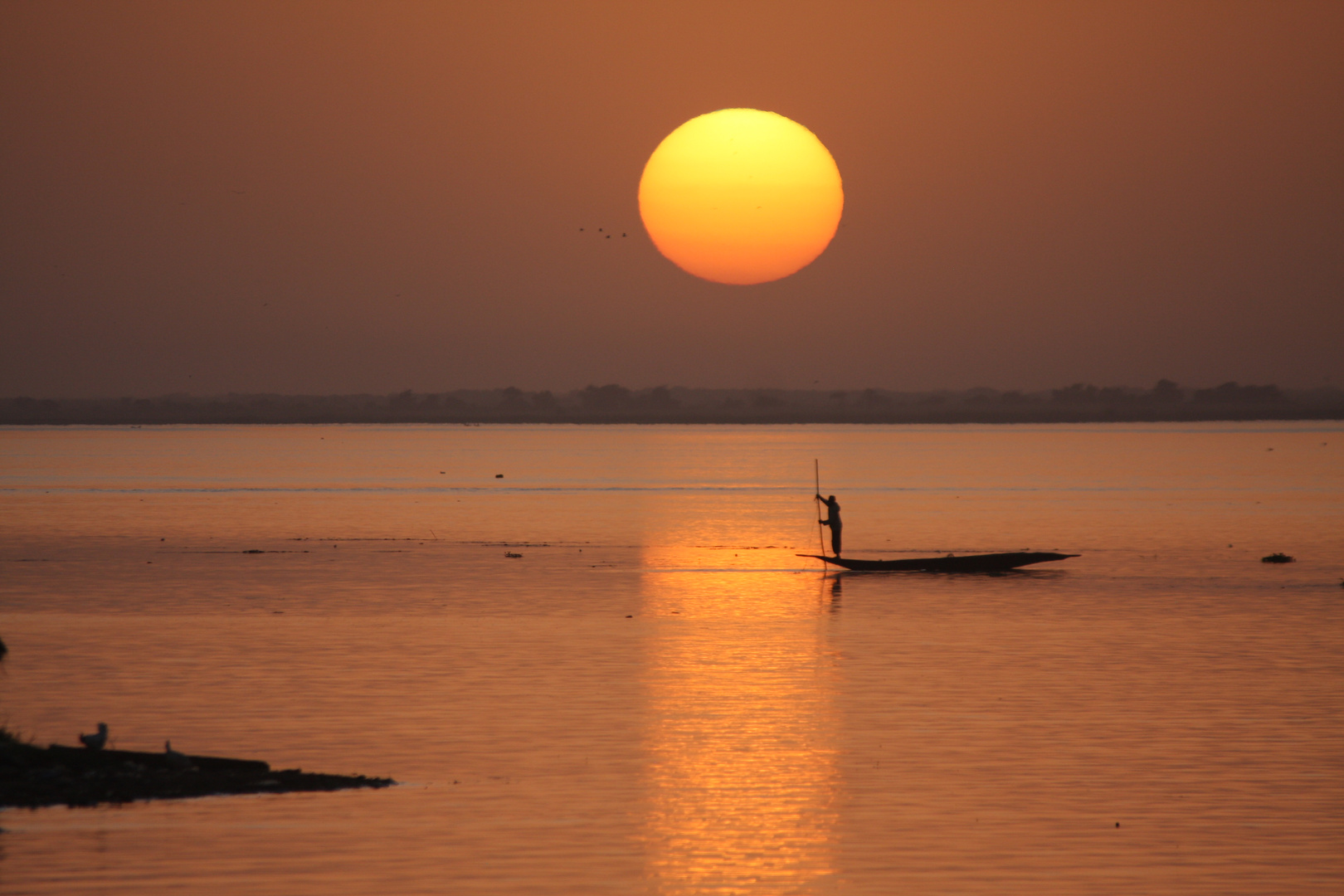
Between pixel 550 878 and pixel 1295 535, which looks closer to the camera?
pixel 550 878

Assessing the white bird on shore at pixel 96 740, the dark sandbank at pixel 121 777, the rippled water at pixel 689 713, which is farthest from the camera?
the white bird on shore at pixel 96 740

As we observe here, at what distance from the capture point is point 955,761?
71.1 ft

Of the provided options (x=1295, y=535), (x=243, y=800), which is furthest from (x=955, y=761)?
(x=1295, y=535)

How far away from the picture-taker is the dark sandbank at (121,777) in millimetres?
18141

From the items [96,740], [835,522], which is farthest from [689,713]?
[835,522]

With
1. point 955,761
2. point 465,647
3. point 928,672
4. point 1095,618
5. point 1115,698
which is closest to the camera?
point 955,761

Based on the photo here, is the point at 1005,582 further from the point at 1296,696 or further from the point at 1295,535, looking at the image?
the point at 1295,535

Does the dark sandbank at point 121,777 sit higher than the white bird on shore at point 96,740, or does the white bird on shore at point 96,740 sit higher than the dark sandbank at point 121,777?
the white bird on shore at point 96,740

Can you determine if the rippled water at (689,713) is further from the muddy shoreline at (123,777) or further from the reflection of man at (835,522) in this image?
the reflection of man at (835,522)

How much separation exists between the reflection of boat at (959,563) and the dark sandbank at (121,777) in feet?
106

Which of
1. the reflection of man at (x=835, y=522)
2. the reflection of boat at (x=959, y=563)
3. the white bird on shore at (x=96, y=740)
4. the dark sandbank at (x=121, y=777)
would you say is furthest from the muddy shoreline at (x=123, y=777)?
the reflection of boat at (x=959, y=563)

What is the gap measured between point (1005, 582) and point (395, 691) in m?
26.9

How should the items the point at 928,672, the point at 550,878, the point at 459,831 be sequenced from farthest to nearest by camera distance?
the point at 928,672 → the point at 459,831 → the point at 550,878

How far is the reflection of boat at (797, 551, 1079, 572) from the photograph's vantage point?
50.5 m
